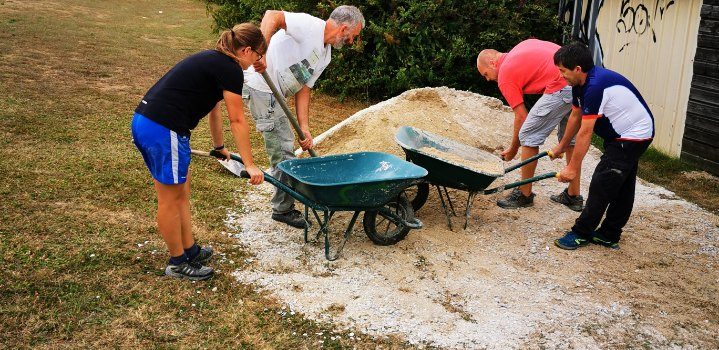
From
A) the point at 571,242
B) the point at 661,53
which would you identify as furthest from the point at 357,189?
the point at 661,53

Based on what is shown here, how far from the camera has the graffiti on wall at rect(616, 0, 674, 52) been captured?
7.42 m

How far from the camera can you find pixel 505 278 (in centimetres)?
424

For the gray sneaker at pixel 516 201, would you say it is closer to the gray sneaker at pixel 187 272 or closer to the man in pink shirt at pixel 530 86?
the man in pink shirt at pixel 530 86

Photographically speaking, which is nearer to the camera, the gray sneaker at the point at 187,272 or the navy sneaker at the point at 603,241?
the gray sneaker at the point at 187,272

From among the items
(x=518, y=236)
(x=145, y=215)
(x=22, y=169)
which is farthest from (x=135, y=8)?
(x=518, y=236)

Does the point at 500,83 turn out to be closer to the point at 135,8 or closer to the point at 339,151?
the point at 339,151

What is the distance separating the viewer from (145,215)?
4848 mm

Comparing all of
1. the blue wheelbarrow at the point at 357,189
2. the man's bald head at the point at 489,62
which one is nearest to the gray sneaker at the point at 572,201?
the man's bald head at the point at 489,62

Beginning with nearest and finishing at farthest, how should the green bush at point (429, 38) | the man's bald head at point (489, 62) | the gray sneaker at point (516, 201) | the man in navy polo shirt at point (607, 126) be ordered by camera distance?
the man in navy polo shirt at point (607, 126)
the man's bald head at point (489, 62)
the gray sneaker at point (516, 201)
the green bush at point (429, 38)

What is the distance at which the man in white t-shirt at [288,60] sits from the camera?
14.6 feet

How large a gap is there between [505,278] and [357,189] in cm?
114

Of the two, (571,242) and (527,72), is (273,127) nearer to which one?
(527,72)

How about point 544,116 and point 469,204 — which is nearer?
point 469,204

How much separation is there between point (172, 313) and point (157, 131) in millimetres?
1000
